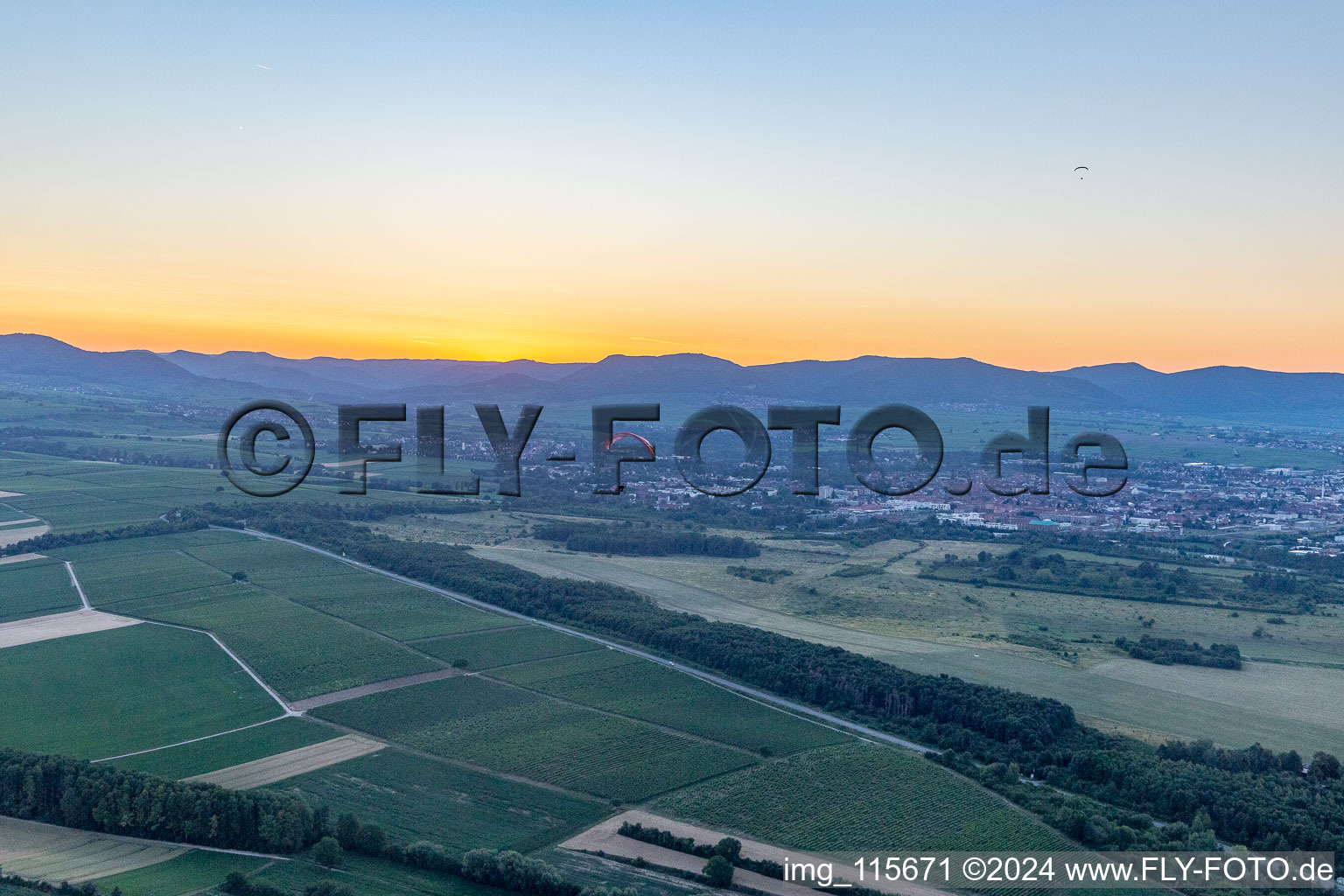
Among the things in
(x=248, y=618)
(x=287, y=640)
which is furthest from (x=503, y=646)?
(x=248, y=618)

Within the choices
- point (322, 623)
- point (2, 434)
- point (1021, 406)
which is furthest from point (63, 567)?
point (1021, 406)

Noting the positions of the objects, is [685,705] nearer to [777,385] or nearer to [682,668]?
[682,668]

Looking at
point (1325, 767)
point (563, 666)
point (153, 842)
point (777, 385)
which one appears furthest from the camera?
point (777, 385)

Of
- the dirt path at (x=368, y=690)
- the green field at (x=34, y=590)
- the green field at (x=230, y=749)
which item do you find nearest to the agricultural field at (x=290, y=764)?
the green field at (x=230, y=749)

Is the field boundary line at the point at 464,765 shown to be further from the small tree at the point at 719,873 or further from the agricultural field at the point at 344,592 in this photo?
the agricultural field at the point at 344,592

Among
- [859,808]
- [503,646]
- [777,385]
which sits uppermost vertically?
[777,385]

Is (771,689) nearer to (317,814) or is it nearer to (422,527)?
(317,814)
